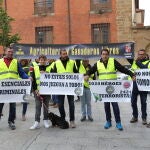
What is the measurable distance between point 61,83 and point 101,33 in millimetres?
21916

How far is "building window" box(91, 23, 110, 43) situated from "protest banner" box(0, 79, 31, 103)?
2193cm

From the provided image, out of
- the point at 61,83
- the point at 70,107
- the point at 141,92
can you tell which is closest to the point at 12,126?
the point at 70,107

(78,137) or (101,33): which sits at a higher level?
(101,33)

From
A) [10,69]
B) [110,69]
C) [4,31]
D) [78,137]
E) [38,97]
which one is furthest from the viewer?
[4,31]

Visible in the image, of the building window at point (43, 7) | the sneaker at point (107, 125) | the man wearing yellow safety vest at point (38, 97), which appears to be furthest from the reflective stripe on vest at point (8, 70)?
the building window at point (43, 7)

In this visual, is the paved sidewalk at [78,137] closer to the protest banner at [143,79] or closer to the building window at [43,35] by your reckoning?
the protest banner at [143,79]

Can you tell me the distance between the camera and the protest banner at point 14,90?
10.2 meters

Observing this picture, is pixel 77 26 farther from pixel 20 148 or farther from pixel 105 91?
pixel 20 148

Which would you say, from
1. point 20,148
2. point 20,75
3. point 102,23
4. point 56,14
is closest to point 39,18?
point 56,14

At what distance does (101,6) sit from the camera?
32.2m

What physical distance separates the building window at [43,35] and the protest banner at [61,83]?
2276cm

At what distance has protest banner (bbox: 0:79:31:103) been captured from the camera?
10.2 metres

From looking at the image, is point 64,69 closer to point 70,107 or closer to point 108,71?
point 70,107

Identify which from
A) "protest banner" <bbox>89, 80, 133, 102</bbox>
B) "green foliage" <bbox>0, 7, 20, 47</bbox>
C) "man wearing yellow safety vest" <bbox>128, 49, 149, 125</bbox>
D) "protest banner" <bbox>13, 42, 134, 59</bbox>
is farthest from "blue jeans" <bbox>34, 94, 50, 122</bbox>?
"green foliage" <bbox>0, 7, 20, 47</bbox>
